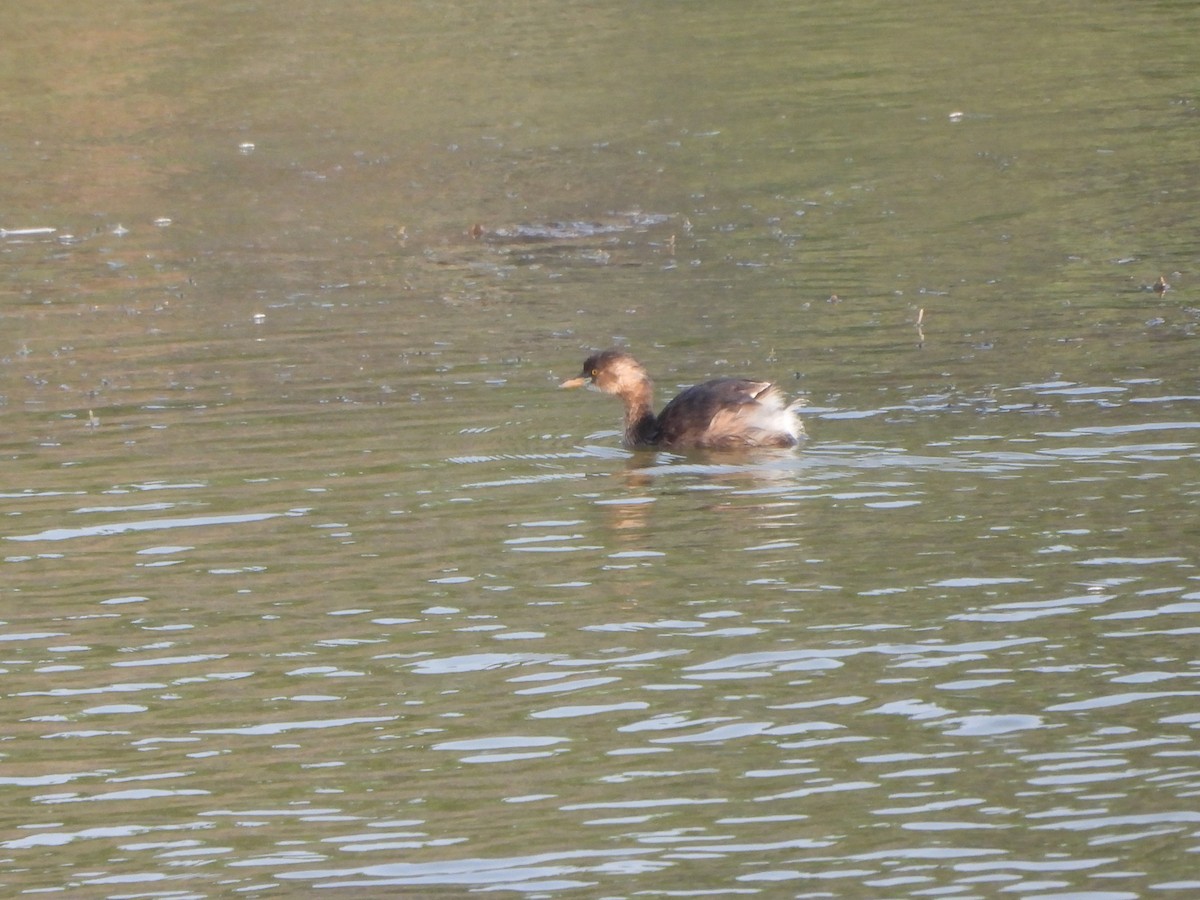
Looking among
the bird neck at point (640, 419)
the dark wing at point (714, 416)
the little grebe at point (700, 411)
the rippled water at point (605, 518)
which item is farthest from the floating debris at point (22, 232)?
the dark wing at point (714, 416)

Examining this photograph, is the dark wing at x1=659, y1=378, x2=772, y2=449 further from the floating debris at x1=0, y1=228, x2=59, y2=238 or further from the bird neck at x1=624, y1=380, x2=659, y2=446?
the floating debris at x1=0, y1=228, x2=59, y2=238

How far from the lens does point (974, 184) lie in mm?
21031

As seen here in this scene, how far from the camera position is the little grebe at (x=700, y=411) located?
12.4 m

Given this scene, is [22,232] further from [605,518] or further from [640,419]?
[605,518]

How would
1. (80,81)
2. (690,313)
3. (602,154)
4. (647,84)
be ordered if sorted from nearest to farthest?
(690,313) < (602,154) < (647,84) < (80,81)

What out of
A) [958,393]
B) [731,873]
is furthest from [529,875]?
[958,393]

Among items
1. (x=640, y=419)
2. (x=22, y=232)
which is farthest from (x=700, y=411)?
(x=22, y=232)

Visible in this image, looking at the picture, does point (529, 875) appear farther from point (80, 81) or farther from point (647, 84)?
point (80, 81)

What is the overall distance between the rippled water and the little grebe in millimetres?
182

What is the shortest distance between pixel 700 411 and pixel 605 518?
5.55ft

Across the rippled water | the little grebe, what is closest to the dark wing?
the little grebe

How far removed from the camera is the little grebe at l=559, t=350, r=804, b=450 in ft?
40.5

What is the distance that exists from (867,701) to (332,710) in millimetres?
2075

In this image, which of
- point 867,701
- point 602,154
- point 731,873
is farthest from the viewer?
point 602,154
